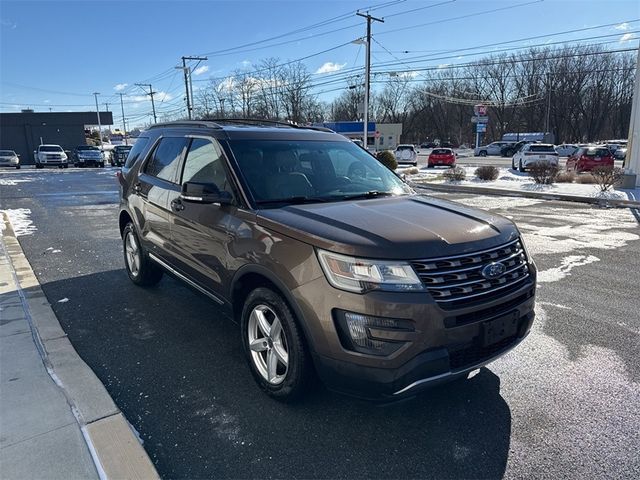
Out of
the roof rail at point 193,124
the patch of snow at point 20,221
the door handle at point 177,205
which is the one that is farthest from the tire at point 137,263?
the patch of snow at point 20,221

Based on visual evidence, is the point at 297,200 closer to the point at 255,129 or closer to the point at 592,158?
the point at 255,129

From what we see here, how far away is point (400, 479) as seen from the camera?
2344mm

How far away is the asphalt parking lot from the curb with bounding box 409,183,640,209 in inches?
280

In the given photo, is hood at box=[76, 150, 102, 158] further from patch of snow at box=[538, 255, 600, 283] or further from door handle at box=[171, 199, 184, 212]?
patch of snow at box=[538, 255, 600, 283]

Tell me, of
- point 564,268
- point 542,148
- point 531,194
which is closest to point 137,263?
point 564,268

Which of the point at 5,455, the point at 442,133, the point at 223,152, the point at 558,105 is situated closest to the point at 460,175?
the point at 223,152

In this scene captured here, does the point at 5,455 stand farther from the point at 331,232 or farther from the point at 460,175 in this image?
the point at 460,175

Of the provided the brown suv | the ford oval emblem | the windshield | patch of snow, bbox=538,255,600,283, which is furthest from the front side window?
patch of snow, bbox=538,255,600,283

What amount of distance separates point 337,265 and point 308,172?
1.45 metres

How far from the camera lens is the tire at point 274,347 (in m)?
2.73

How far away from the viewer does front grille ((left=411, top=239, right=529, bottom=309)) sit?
2.45 metres

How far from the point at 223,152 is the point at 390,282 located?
6.12ft

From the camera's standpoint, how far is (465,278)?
255 centimetres

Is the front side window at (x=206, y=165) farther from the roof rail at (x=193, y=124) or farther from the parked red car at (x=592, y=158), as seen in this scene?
the parked red car at (x=592, y=158)
